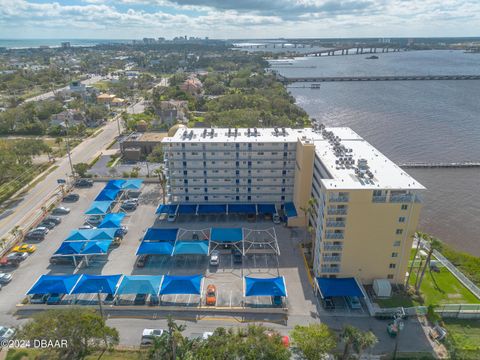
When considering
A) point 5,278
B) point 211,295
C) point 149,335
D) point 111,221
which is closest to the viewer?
point 149,335

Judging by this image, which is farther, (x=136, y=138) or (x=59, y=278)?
(x=136, y=138)

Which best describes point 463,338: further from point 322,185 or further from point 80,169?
point 80,169

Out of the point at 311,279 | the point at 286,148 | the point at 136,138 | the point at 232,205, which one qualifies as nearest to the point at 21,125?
the point at 136,138

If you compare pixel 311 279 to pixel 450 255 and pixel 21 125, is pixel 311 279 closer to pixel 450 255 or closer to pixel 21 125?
pixel 450 255

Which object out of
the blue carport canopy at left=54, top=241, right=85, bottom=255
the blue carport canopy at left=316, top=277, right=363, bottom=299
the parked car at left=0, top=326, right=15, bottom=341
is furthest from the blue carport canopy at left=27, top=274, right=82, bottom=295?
the blue carport canopy at left=316, top=277, right=363, bottom=299

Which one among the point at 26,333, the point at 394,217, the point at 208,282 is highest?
the point at 394,217

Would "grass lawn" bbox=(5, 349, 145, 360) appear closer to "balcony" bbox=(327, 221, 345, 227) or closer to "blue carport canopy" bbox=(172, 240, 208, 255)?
"blue carport canopy" bbox=(172, 240, 208, 255)

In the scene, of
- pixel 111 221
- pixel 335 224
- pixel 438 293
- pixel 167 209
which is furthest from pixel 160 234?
pixel 438 293
